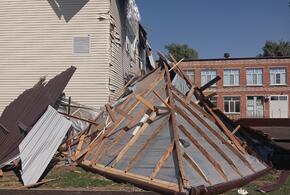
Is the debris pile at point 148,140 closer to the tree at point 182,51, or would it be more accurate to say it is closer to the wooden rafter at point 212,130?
the wooden rafter at point 212,130

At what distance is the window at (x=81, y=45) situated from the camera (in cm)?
1709

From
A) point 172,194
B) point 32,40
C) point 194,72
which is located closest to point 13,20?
point 32,40

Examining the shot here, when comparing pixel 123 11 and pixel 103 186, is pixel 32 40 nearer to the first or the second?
pixel 123 11

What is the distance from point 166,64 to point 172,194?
5704 mm

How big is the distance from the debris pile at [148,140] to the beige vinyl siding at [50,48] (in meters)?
3.15

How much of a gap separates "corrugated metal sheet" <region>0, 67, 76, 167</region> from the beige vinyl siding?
10.2 ft

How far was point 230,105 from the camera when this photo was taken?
50.6 m

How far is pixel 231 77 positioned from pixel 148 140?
41.6m

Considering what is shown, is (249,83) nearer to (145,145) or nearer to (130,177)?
(145,145)

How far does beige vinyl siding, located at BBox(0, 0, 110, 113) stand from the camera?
16984 mm

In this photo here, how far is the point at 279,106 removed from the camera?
161ft

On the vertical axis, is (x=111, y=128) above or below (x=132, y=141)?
above

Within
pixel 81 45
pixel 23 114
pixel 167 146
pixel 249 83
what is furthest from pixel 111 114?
pixel 249 83

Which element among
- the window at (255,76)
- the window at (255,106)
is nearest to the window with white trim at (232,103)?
the window at (255,106)
